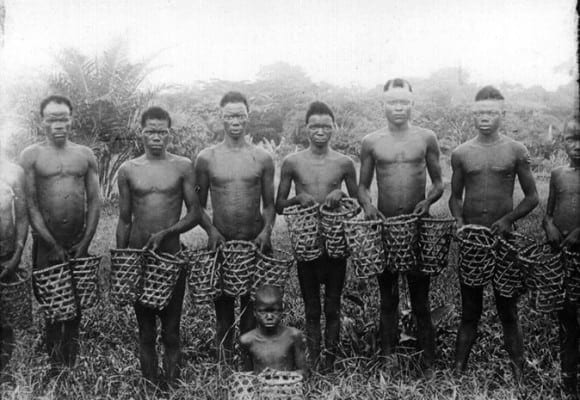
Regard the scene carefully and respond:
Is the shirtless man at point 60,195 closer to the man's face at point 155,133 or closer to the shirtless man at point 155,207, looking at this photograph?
the shirtless man at point 155,207

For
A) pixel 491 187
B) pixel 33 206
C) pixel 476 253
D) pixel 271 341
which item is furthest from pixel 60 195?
pixel 491 187

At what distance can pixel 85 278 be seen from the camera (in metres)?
3.79

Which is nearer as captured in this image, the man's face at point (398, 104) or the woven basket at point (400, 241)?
the woven basket at point (400, 241)

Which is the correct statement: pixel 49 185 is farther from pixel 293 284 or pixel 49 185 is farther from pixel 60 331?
pixel 293 284

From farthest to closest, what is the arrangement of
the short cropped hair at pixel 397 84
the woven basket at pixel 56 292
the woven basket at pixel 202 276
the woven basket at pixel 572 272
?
1. the short cropped hair at pixel 397 84
2. the woven basket at pixel 202 276
3. the woven basket at pixel 56 292
4. the woven basket at pixel 572 272

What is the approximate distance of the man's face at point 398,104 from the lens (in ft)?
13.8

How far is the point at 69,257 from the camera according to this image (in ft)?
12.9

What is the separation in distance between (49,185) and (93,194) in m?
0.30

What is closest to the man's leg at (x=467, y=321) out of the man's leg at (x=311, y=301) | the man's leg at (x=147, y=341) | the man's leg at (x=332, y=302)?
the man's leg at (x=332, y=302)

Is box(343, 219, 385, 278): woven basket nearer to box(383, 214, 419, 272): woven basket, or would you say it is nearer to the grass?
box(383, 214, 419, 272): woven basket

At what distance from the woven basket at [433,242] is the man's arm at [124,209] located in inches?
81.4

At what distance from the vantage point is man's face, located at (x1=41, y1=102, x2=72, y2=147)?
3979 mm

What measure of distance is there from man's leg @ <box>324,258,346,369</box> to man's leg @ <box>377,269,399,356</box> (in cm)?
30

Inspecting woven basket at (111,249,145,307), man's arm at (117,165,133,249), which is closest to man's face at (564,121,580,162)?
woven basket at (111,249,145,307)
